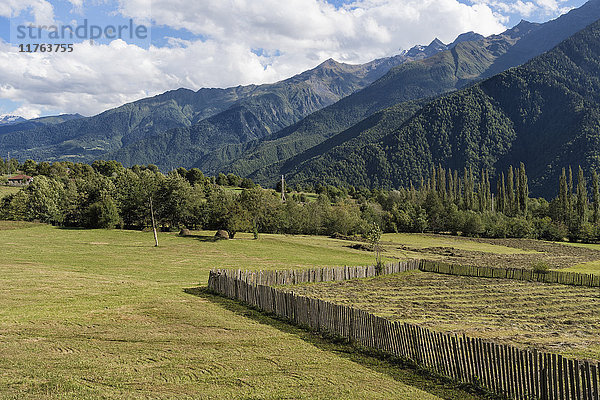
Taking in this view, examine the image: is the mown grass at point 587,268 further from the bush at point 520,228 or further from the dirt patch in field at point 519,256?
the bush at point 520,228

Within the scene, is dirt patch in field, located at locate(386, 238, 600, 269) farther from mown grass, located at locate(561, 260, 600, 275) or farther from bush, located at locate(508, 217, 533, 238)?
bush, located at locate(508, 217, 533, 238)

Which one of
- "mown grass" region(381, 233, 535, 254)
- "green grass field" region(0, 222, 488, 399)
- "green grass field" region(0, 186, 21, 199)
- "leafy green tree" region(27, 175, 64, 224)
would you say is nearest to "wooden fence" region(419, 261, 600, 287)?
"mown grass" region(381, 233, 535, 254)

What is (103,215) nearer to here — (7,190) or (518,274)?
(7,190)

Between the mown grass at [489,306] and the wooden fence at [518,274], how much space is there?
6.87ft

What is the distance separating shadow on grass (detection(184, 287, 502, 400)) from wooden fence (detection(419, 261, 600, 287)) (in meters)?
37.9

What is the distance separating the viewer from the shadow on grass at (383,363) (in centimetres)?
1603

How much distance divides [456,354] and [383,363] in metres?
3.58

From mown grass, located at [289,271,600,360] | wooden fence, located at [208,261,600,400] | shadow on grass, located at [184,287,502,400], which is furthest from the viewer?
mown grass, located at [289,271,600,360]

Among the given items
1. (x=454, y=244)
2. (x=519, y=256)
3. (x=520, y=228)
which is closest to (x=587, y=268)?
(x=519, y=256)

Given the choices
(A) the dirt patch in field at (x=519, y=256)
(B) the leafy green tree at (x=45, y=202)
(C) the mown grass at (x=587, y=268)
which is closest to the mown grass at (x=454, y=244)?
(A) the dirt patch in field at (x=519, y=256)

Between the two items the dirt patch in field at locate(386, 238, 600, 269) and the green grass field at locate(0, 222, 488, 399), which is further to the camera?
the dirt patch in field at locate(386, 238, 600, 269)

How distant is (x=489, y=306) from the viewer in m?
36.4

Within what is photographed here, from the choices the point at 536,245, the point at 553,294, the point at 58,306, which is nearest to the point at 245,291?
the point at 58,306

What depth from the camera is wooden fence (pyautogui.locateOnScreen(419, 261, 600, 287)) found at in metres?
49.3
